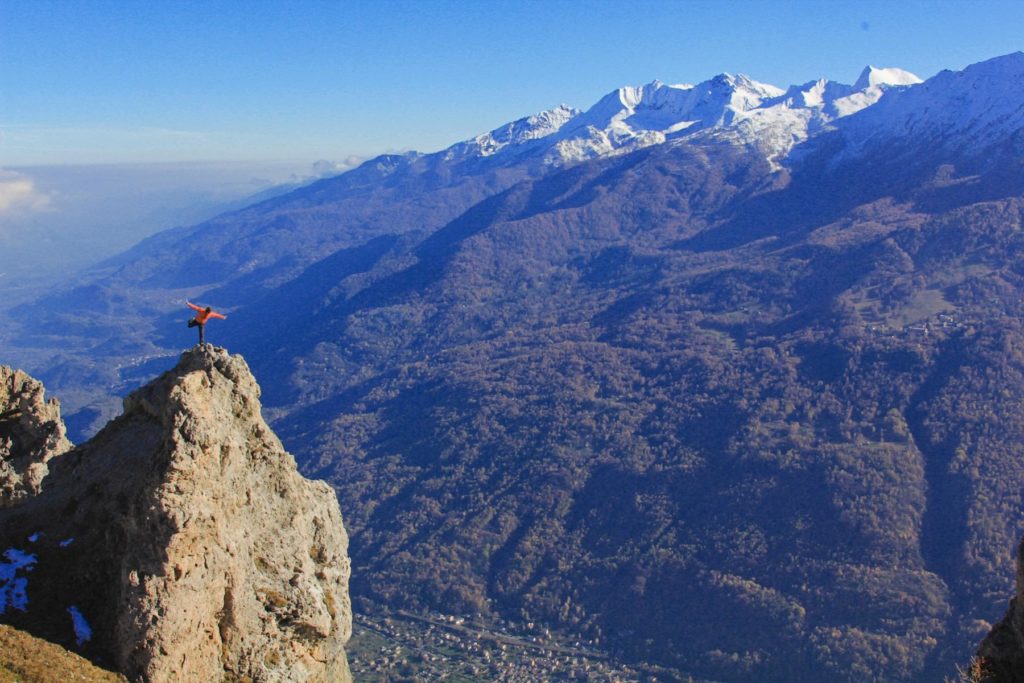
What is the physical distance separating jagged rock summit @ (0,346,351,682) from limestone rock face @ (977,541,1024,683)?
58.2 feet

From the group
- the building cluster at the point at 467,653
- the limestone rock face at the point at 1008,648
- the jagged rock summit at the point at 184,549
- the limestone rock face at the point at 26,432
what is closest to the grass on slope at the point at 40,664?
the jagged rock summit at the point at 184,549

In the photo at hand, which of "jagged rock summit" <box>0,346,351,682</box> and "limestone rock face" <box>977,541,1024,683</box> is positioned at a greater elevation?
"jagged rock summit" <box>0,346,351,682</box>

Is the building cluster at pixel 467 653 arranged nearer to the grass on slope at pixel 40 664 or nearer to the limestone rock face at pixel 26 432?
the limestone rock face at pixel 26 432

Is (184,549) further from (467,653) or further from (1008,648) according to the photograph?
(467,653)

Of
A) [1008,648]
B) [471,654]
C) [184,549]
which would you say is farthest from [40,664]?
[471,654]

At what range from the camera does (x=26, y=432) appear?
3719cm

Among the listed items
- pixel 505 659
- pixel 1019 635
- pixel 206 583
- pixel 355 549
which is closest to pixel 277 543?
pixel 206 583

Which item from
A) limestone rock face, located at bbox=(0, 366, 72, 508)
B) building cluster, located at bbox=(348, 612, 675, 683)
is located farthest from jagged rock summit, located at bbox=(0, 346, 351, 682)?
building cluster, located at bbox=(348, 612, 675, 683)

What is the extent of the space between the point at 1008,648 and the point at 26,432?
38.8 meters

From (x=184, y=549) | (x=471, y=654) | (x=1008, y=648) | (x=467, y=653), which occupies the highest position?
(x=184, y=549)

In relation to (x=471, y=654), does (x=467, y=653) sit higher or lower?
higher

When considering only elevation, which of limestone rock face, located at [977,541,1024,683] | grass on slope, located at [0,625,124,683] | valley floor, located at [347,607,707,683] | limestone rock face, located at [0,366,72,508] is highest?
limestone rock face, located at [0,366,72,508]

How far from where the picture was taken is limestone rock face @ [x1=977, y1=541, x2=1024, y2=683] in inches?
761

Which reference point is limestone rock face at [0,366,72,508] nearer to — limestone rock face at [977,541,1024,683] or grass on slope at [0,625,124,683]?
grass on slope at [0,625,124,683]
